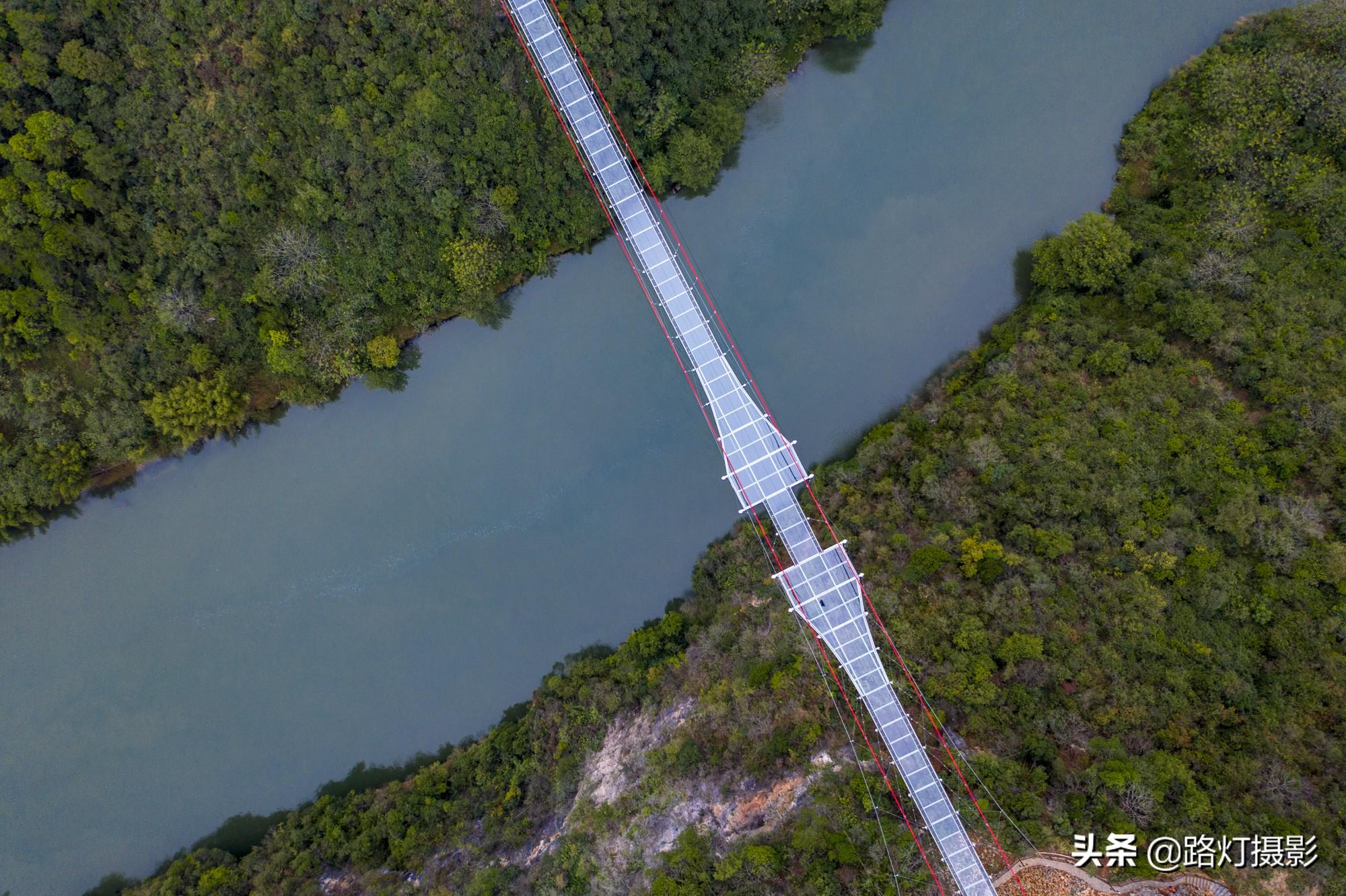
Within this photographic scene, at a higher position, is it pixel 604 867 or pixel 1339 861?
pixel 604 867

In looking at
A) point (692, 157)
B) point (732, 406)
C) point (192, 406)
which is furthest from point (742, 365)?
point (192, 406)

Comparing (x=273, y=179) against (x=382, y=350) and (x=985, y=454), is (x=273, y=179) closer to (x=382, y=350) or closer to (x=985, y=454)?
(x=382, y=350)

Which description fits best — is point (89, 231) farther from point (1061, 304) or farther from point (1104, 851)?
point (1104, 851)

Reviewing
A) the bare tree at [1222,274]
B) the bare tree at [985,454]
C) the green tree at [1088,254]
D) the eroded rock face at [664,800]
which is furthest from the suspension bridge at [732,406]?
the bare tree at [1222,274]

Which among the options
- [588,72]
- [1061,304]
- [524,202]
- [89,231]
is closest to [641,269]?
[524,202]

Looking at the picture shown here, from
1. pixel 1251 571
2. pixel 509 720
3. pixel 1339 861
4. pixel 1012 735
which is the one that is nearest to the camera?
pixel 1339 861

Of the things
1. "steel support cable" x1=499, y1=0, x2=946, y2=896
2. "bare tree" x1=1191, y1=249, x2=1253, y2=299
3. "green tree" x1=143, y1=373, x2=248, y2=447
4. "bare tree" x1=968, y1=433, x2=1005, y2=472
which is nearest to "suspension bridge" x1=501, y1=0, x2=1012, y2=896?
"steel support cable" x1=499, y1=0, x2=946, y2=896
